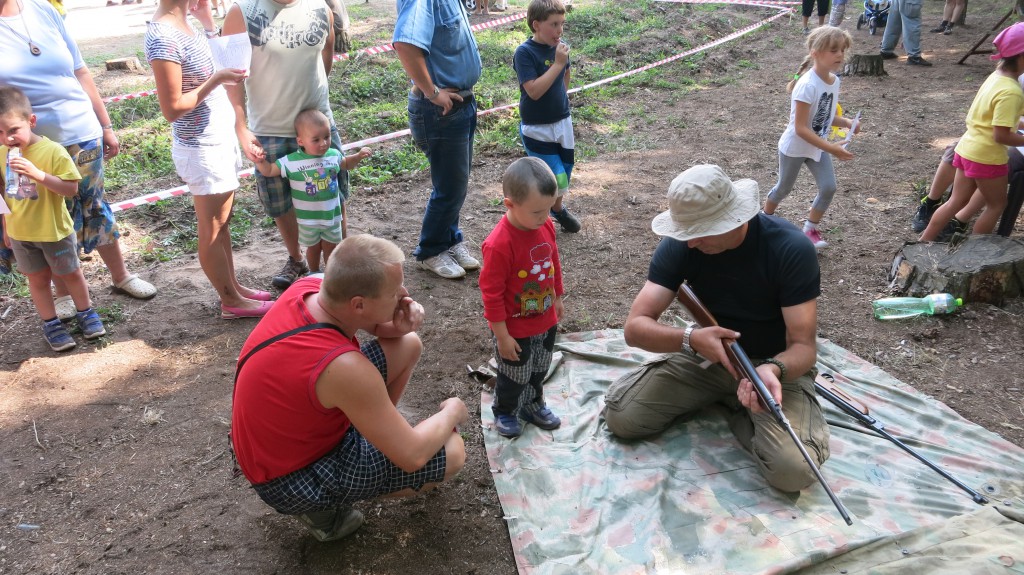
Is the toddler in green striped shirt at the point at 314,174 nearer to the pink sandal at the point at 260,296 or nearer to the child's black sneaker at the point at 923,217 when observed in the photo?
the pink sandal at the point at 260,296

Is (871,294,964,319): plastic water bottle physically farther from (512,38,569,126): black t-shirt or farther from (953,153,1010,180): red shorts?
(512,38,569,126): black t-shirt

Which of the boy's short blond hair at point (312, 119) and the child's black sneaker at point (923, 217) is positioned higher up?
the boy's short blond hair at point (312, 119)

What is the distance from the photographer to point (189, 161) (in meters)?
3.75

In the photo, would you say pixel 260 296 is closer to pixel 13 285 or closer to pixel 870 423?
pixel 13 285

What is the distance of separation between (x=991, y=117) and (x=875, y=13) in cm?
910

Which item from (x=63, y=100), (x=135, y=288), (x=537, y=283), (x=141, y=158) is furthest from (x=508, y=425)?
(x=141, y=158)

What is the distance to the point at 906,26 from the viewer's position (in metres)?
9.84

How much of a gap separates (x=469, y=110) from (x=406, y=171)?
2391 mm

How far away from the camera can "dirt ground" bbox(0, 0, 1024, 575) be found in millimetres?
2668

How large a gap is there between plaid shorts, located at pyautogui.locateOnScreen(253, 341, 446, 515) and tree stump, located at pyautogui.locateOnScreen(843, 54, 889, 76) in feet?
30.7

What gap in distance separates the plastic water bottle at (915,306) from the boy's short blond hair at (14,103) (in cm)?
502

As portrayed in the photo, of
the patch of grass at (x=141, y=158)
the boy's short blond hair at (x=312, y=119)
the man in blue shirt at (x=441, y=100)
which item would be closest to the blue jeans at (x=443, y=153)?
the man in blue shirt at (x=441, y=100)

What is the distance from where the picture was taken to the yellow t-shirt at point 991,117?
4223 millimetres

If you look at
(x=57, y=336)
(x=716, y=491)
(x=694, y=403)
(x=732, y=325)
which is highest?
(x=732, y=325)
